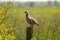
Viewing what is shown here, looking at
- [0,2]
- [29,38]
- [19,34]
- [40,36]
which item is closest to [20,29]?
[19,34]

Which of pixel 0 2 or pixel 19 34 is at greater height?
pixel 0 2

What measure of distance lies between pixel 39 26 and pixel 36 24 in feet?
1.92

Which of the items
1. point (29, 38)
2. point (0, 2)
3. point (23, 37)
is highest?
point (0, 2)

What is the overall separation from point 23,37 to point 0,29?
171 centimetres

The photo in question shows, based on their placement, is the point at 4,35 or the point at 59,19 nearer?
the point at 4,35

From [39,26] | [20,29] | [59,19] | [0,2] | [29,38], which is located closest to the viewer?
[29,38]

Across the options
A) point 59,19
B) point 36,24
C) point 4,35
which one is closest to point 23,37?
point 36,24

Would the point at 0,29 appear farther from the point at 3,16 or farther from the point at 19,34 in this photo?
the point at 19,34

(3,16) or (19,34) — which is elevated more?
(3,16)

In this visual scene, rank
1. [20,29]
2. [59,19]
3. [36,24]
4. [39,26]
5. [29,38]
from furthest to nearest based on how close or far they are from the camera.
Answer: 1. [59,19]
2. [20,29]
3. [39,26]
4. [36,24]
5. [29,38]

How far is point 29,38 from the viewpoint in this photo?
7.14m

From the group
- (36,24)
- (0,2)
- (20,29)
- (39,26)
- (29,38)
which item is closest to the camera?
(29,38)

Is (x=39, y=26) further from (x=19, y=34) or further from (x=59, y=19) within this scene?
(x=59, y=19)

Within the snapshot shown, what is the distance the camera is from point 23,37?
29.9 ft
